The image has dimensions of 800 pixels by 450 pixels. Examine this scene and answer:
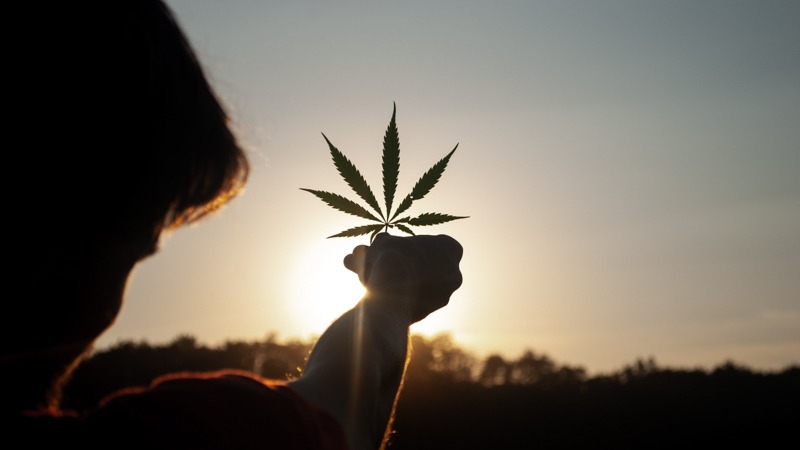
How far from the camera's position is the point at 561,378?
32.4ft

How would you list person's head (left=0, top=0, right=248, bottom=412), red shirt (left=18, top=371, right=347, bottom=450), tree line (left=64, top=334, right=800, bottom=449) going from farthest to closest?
tree line (left=64, top=334, right=800, bottom=449)
person's head (left=0, top=0, right=248, bottom=412)
red shirt (left=18, top=371, right=347, bottom=450)

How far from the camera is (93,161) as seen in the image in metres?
1.60

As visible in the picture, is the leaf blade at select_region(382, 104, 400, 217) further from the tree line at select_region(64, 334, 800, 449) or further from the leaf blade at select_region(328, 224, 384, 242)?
the tree line at select_region(64, 334, 800, 449)

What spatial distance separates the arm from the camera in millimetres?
1842

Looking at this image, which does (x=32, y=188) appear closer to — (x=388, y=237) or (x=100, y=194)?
(x=100, y=194)

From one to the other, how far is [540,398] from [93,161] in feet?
28.2

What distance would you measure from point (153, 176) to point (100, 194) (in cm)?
14

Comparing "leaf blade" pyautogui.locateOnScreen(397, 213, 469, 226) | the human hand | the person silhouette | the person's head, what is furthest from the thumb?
the person's head

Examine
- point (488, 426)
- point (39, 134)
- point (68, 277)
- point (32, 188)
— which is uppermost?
point (39, 134)

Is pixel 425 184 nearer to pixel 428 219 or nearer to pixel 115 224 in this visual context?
pixel 428 219

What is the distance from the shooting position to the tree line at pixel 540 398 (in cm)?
912

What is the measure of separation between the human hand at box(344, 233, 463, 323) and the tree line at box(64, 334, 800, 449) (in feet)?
20.3

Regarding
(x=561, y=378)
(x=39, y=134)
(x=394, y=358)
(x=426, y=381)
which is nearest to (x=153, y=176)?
(x=39, y=134)

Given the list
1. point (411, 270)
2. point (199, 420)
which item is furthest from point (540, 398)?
point (199, 420)
